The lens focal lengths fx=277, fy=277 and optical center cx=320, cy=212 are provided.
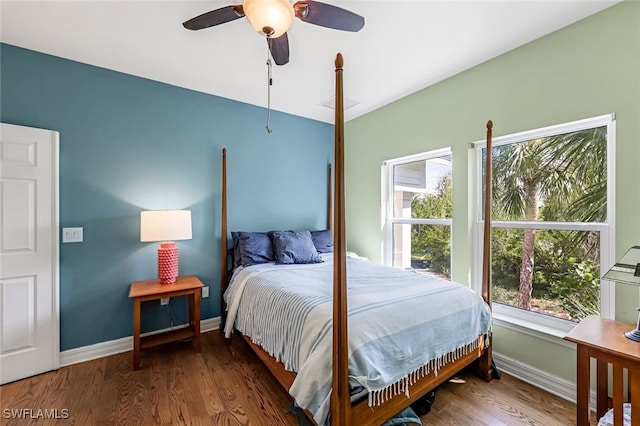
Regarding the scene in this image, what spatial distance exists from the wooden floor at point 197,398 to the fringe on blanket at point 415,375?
307 mm

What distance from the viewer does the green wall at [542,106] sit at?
1688 millimetres

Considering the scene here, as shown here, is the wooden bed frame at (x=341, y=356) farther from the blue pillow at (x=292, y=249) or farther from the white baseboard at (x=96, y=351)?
the white baseboard at (x=96, y=351)

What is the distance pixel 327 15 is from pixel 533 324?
2589mm

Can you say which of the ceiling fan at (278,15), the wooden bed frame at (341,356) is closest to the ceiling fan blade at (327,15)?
the ceiling fan at (278,15)

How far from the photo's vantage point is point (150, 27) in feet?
6.40

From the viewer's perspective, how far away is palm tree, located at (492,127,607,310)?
1897 millimetres

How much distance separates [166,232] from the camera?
238 centimetres

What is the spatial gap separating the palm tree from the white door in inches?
146

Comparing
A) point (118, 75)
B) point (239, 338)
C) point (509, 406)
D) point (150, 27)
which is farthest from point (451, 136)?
point (118, 75)

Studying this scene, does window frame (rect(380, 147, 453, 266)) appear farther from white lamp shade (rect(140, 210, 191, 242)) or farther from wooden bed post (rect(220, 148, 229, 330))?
white lamp shade (rect(140, 210, 191, 242))

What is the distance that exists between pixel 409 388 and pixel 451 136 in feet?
7.14

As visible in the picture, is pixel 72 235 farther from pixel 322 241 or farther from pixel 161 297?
pixel 322 241

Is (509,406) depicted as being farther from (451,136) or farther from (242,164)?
(242,164)

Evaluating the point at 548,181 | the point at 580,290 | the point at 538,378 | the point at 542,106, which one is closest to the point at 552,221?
the point at 548,181
